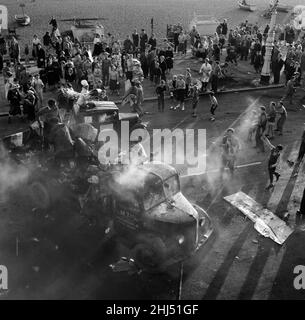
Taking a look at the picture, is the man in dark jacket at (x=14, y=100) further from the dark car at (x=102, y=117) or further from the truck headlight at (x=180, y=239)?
the truck headlight at (x=180, y=239)

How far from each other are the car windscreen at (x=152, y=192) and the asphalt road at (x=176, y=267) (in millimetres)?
1586

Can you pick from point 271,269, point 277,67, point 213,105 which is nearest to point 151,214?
point 271,269

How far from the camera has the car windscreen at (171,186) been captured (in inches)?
386

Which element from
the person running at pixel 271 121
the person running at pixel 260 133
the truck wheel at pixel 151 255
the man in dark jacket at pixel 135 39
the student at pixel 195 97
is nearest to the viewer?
the truck wheel at pixel 151 255

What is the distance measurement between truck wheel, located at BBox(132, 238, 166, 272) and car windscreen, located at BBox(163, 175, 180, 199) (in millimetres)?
1198

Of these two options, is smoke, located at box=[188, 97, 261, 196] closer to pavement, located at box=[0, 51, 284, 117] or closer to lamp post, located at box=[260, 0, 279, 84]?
pavement, located at box=[0, 51, 284, 117]

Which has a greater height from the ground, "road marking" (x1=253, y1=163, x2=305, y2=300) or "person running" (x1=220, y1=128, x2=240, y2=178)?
"person running" (x1=220, y1=128, x2=240, y2=178)

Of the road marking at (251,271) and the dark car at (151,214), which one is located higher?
the dark car at (151,214)

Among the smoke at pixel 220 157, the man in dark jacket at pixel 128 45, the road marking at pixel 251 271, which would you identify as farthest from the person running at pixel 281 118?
the man in dark jacket at pixel 128 45

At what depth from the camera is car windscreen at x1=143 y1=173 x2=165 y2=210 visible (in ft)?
30.9

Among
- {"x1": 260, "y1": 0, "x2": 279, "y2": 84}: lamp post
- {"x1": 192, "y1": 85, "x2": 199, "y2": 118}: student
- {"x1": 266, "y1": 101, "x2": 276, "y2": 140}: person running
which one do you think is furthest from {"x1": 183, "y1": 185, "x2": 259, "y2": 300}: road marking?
{"x1": 260, "y1": 0, "x2": 279, "y2": 84}: lamp post
